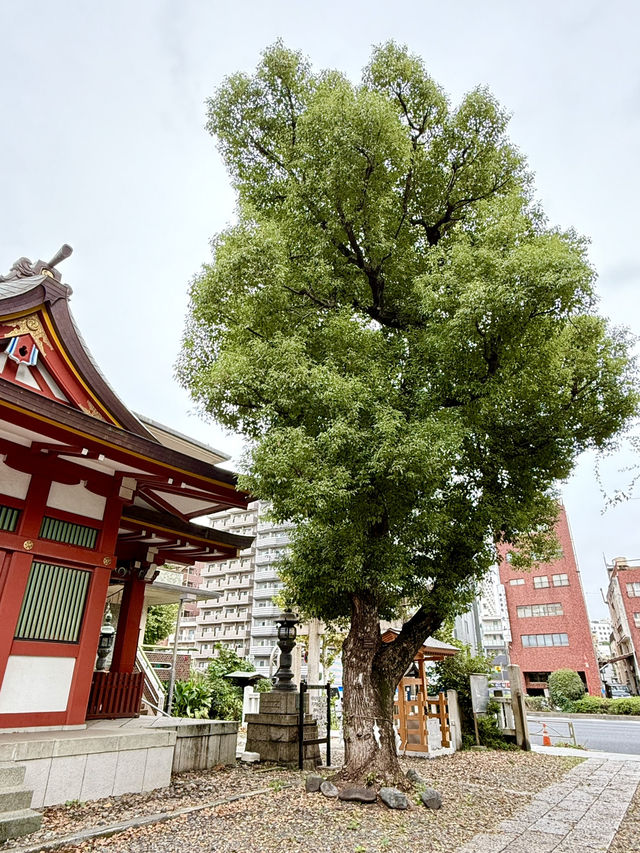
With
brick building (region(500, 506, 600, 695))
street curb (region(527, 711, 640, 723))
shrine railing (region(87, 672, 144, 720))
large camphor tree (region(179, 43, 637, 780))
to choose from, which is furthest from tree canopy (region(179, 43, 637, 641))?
brick building (region(500, 506, 600, 695))

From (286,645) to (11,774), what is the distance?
494 centimetres

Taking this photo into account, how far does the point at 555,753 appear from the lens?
1186cm

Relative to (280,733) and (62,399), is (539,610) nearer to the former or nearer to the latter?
(280,733)

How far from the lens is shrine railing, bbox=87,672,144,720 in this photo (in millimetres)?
7457

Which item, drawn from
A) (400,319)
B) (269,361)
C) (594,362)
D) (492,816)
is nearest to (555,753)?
(492,816)

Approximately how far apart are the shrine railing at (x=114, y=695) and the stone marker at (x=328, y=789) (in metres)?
3.38

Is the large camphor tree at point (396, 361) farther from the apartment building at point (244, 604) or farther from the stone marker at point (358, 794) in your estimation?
the apartment building at point (244, 604)

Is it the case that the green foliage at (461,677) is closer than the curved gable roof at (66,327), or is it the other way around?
the curved gable roof at (66,327)

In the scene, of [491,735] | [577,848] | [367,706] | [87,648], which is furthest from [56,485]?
[491,735]

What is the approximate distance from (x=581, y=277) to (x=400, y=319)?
3198mm

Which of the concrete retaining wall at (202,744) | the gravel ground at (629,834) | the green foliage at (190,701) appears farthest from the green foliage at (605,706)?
the concrete retaining wall at (202,744)

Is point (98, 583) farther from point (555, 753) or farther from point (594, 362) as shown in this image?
point (555, 753)

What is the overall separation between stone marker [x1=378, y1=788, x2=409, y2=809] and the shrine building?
147 inches

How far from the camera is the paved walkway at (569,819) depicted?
192 inches
